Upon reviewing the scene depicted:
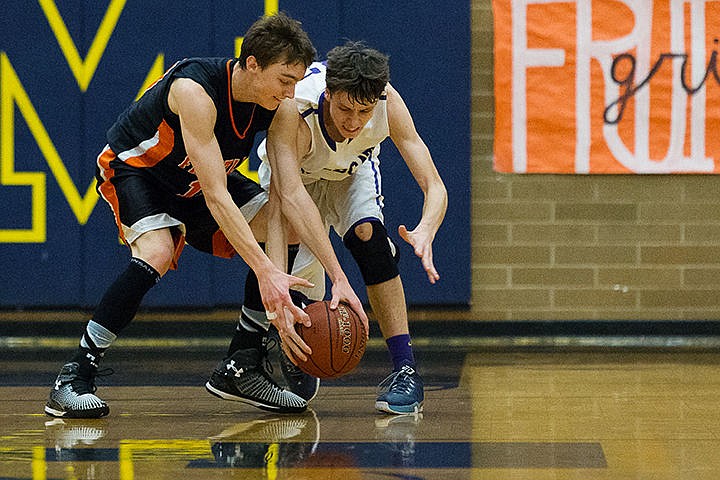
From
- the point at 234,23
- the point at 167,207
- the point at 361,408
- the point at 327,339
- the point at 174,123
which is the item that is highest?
the point at 234,23

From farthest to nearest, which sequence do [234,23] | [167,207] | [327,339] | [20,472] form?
[234,23] < [167,207] < [327,339] < [20,472]

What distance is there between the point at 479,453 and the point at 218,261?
2.96 metres

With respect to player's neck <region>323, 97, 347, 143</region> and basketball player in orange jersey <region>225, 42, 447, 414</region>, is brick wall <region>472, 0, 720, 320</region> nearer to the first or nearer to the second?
basketball player in orange jersey <region>225, 42, 447, 414</region>

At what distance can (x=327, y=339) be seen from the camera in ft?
10.1

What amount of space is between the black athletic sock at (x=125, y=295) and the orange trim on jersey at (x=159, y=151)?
0.28 m

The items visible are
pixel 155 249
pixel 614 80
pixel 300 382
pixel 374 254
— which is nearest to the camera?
pixel 155 249

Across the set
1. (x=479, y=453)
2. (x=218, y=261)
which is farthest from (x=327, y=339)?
(x=218, y=261)

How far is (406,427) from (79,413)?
0.92 m

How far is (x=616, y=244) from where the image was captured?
5461mm


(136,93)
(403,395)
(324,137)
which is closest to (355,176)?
(324,137)

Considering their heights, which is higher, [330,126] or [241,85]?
[241,85]

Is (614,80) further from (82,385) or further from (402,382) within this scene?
(82,385)

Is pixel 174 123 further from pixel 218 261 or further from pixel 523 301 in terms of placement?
pixel 523 301

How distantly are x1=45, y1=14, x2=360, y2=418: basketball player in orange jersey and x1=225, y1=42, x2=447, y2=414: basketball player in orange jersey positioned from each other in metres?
0.10
